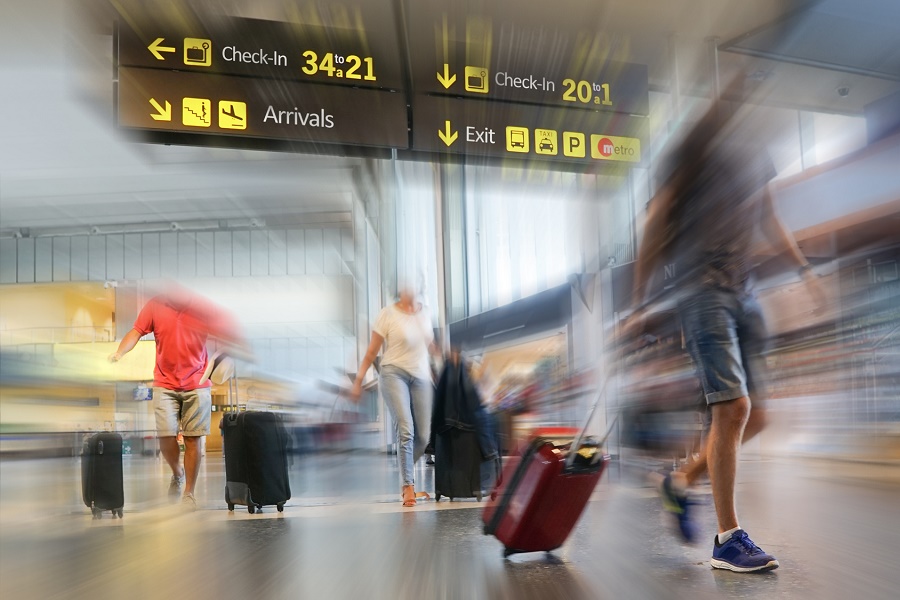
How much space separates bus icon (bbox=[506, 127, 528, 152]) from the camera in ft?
16.2

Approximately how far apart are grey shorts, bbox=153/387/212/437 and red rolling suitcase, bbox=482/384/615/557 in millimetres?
2898

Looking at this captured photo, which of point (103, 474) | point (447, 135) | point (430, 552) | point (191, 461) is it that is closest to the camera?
point (430, 552)

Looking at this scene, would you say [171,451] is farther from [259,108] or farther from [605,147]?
[605,147]

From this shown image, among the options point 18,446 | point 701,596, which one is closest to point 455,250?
point 18,446

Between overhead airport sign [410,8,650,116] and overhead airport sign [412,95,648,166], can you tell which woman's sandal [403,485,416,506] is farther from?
overhead airport sign [410,8,650,116]

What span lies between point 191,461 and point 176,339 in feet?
2.52

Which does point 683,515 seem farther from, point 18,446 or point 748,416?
point 18,446

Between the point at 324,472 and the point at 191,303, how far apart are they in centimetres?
328

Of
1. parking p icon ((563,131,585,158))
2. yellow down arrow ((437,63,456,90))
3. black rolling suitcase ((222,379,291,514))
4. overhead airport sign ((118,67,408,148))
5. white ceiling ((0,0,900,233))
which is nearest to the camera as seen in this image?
black rolling suitcase ((222,379,291,514))

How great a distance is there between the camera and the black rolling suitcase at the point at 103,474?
13.7ft

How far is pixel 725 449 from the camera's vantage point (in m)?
2.21

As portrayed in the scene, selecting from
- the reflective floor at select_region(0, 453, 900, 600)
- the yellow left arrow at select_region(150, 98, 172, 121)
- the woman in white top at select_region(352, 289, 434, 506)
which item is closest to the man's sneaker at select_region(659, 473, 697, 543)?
the reflective floor at select_region(0, 453, 900, 600)

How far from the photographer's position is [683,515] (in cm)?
260

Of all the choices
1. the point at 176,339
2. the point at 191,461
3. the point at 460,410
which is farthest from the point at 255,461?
the point at 460,410
